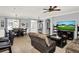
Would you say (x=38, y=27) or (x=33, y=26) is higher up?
(x=33, y=26)

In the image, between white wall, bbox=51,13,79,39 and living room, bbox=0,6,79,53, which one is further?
white wall, bbox=51,13,79,39

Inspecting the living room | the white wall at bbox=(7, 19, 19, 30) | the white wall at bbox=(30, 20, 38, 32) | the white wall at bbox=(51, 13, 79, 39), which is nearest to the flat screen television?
the living room

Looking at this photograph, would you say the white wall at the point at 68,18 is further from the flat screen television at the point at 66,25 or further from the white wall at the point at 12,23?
the white wall at the point at 12,23

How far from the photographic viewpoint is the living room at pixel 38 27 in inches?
169

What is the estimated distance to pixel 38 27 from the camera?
1062 cm

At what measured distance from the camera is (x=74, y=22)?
687 cm

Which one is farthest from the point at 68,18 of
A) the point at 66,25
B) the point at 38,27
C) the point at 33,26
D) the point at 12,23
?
the point at 12,23

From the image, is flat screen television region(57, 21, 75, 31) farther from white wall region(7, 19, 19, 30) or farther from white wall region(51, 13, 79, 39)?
white wall region(7, 19, 19, 30)

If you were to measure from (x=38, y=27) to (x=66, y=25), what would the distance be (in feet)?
12.7

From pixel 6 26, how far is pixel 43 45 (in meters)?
7.74


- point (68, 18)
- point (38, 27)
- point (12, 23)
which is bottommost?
point (38, 27)

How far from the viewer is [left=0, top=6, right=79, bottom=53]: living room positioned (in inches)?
169

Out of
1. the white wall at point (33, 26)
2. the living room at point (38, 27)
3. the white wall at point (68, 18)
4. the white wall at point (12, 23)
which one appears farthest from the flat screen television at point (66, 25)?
the white wall at point (12, 23)

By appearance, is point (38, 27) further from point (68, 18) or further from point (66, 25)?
point (68, 18)
